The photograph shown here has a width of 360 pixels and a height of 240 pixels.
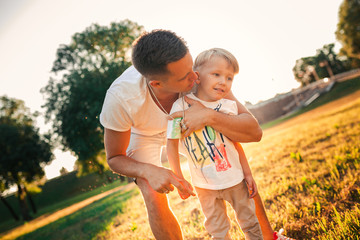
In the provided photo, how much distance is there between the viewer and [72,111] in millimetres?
13938

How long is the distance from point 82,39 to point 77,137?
7.68m

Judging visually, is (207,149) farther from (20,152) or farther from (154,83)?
(20,152)

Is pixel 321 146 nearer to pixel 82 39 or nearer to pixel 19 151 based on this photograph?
pixel 82 39

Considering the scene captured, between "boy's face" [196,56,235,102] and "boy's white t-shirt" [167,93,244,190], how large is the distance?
0.59 ft

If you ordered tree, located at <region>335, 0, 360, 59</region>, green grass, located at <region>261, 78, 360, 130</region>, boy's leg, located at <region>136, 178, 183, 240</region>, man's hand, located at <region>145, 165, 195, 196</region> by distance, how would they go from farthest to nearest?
tree, located at <region>335, 0, 360, 59</region>
green grass, located at <region>261, 78, 360, 130</region>
boy's leg, located at <region>136, 178, 183, 240</region>
man's hand, located at <region>145, 165, 195, 196</region>

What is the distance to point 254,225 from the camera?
70.6 inches

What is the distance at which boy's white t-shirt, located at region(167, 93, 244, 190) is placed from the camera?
177 cm

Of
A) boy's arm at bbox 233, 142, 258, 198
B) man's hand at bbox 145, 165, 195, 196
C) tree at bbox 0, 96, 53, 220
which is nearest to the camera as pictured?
man's hand at bbox 145, 165, 195, 196

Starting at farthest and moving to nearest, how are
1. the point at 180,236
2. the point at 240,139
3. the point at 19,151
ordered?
1. the point at 19,151
2. the point at 180,236
3. the point at 240,139

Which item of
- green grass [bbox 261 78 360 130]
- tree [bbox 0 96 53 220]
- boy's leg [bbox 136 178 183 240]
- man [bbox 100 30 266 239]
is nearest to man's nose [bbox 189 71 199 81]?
man [bbox 100 30 266 239]

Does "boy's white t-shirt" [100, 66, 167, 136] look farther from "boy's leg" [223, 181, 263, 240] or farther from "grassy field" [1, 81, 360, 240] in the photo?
"grassy field" [1, 81, 360, 240]

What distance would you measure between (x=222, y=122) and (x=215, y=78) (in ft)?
1.46

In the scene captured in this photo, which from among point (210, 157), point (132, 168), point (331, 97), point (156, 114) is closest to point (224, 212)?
point (210, 157)

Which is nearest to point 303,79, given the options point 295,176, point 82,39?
point 82,39
